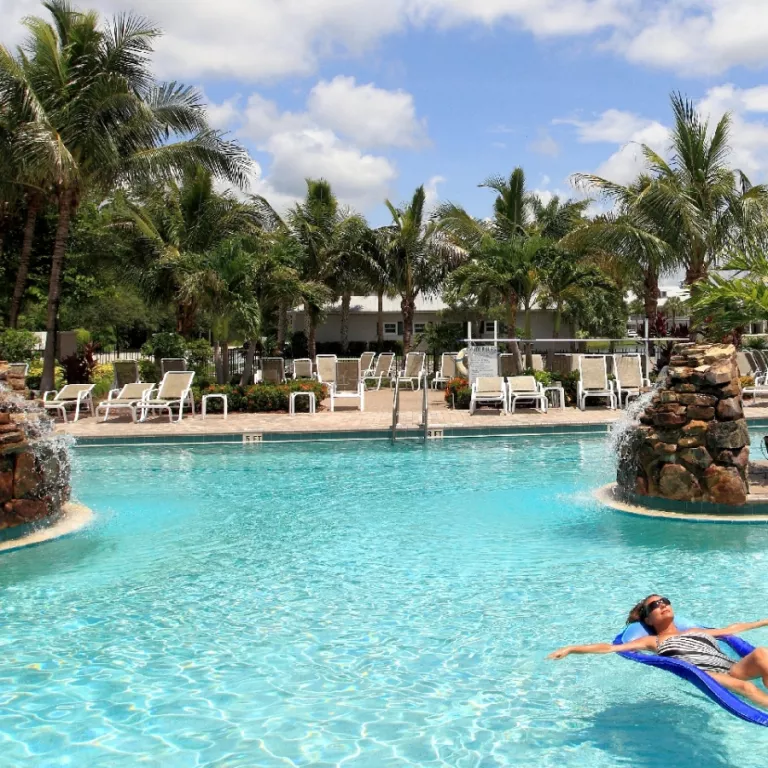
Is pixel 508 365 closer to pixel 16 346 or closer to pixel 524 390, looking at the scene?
pixel 524 390

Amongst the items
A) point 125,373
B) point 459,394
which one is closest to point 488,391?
point 459,394

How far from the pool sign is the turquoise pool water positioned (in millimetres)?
7452

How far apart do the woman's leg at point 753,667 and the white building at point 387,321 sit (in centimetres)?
3586

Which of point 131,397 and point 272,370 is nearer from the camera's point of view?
point 131,397

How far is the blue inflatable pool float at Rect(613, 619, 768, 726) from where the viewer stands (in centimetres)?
379

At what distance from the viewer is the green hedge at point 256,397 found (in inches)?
690

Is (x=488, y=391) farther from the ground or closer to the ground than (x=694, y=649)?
farther from the ground

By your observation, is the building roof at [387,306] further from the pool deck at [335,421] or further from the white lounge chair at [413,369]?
the pool deck at [335,421]

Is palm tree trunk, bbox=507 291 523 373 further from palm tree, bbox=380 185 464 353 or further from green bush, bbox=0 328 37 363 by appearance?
green bush, bbox=0 328 37 363

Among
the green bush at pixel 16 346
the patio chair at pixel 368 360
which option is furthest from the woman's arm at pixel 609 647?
the patio chair at pixel 368 360

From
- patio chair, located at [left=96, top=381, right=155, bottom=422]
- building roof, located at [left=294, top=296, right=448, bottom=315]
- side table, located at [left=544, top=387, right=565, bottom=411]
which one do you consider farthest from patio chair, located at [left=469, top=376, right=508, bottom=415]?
building roof, located at [left=294, top=296, right=448, bottom=315]

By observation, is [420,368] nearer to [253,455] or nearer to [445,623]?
[253,455]

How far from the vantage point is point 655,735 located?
173 inches

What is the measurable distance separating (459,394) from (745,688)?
14.3 m
